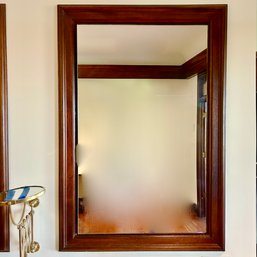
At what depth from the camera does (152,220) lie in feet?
4.66

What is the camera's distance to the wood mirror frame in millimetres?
1340

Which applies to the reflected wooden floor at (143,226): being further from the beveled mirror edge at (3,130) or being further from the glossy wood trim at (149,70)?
the glossy wood trim at (149,70)

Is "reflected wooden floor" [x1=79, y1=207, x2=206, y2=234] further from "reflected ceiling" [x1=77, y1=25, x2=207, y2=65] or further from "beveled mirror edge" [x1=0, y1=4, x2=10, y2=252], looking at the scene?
"reflected ceiling" [x1=77, y1=25, x2=207, y2=65]

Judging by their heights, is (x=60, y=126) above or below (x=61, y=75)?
below

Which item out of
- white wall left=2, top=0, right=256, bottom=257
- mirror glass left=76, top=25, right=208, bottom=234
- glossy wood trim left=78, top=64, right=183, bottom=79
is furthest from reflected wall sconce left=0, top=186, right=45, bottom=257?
glossy wood trim left=78, top=64, right=183, bottom=79

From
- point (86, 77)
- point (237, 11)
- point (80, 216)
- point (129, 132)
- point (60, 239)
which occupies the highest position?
point (237, 11)

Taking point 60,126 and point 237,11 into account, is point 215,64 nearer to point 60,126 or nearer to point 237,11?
point 237,11

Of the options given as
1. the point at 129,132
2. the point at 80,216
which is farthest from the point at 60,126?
the point at 80,216

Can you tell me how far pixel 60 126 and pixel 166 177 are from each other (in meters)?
0.65

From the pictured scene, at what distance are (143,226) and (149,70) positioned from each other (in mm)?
872

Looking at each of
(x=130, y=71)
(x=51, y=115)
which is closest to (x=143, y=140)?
(x=130, y=71)

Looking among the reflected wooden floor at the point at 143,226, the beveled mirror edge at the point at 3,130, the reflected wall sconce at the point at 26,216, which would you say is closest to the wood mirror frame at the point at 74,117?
the reflected wooden floor at the point at 143,226

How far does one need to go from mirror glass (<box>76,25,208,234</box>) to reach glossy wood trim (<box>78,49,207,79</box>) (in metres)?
0.02

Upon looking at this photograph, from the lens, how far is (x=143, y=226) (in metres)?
1.41
